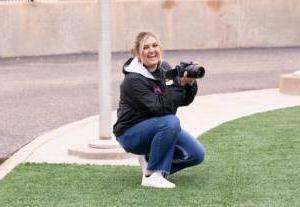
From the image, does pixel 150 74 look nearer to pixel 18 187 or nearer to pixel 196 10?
pixel 18 187

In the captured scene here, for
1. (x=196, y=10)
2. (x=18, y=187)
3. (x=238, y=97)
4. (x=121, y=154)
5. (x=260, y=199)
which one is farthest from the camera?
(x=196, y=10)

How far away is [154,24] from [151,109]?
40.7ft

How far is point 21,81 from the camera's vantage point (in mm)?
14477

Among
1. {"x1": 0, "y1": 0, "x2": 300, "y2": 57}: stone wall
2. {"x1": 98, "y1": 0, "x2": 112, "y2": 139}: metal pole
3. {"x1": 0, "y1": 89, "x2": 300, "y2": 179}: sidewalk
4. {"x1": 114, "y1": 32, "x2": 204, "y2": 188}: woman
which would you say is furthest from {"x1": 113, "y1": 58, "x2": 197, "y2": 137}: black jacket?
{"x1": 0, "y1": 0, "x2": 300, "y2": 57}: stone wall

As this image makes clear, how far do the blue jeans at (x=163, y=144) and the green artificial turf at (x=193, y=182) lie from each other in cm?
17

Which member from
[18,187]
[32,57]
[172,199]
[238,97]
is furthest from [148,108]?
[32,57]

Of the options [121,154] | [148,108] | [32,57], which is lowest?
[32,57]

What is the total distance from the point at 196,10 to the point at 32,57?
142 inches

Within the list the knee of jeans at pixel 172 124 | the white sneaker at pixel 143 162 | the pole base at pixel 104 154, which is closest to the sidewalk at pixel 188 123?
the pole base at pixel 104 154

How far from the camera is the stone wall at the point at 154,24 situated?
17.9 metres

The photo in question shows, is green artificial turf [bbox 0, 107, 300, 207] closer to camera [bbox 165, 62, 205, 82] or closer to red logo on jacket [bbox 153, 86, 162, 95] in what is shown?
red logo on jacket [bbox 153, 86, 162, 95]

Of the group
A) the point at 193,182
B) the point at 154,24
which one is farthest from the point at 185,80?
the point at 154,24

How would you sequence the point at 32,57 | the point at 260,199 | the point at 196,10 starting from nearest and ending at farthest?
the point at 260,199 < the point at 32,57 < the point at 196,10

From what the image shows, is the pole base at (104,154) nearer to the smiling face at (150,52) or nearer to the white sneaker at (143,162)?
the white sneaker at (143,162)
